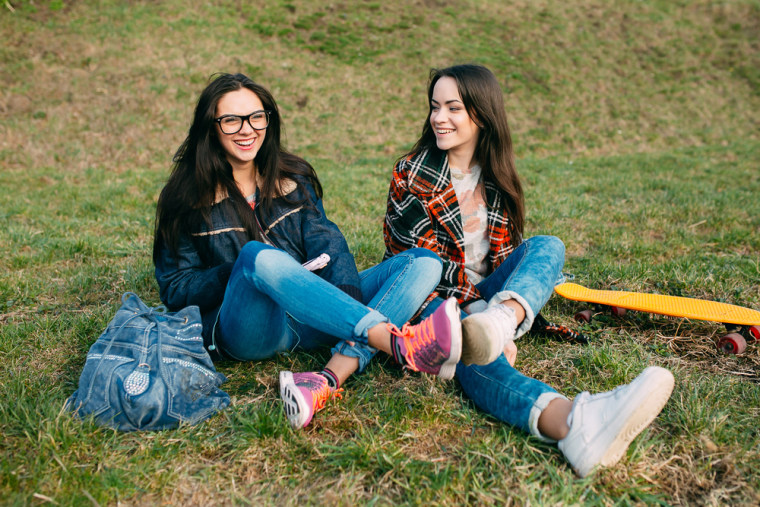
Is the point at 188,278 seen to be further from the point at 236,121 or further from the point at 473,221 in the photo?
the point at 473,221

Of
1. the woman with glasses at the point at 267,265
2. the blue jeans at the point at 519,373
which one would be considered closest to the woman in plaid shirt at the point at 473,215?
the blue jeans at the point at 519,373

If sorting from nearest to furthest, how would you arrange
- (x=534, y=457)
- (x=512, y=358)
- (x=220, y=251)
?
(x=534, y=457), (x=512, y=358), (x=220, y=251)

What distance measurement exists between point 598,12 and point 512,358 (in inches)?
754

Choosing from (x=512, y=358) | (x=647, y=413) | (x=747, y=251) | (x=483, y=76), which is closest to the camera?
(x=647, y=413)

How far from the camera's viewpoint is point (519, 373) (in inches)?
91.0

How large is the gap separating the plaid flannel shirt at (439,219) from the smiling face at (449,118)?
0.13m

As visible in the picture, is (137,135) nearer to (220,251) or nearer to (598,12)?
(220,251)

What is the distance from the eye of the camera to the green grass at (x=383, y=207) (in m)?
1.99

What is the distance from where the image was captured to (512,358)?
8.23 ft

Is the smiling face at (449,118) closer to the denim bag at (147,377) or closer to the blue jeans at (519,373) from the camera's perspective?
the blue jeans at (519,373)

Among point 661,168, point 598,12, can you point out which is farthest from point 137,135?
point 598,12

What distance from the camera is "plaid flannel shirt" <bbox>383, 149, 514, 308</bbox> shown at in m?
2.98

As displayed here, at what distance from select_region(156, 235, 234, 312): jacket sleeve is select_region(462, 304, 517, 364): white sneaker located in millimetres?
1250

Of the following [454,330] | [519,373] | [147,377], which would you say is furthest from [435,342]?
[147,377]
